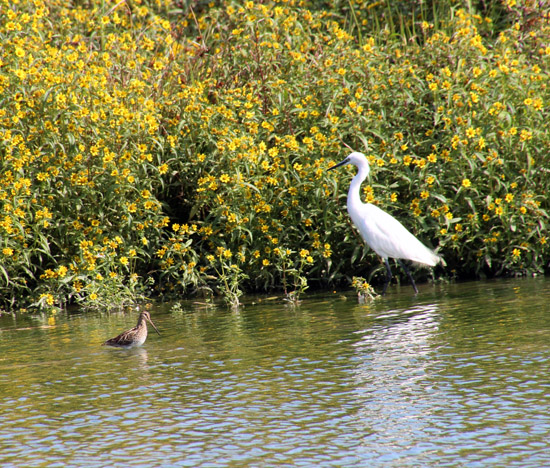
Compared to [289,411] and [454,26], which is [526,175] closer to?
[454,26]

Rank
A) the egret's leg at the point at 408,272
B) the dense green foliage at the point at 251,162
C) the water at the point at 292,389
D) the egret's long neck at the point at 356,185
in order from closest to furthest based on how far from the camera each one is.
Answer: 1. the water at the point at 292,389
2. the dense green foliage at the point at 251,162
3. the egret's long neck at the point at 356,185
4. the egret's leg at the point at 408,272

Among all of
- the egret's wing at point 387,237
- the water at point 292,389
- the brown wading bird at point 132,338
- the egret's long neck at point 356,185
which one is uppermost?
the egret's long neck at point 356,185

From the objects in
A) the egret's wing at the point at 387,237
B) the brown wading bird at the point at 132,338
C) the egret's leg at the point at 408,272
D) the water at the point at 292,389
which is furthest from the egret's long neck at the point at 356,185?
the brown wading bird at the point at 132,338

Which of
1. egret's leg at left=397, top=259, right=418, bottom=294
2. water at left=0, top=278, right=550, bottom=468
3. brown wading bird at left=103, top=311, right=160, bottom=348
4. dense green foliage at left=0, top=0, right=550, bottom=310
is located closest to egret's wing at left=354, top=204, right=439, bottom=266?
egret's leg at left=397, top=259, right=418, bottom=294

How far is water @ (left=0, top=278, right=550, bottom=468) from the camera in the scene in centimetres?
462

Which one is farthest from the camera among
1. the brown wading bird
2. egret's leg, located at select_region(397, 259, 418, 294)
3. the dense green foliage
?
egret's leg, located at select_region(397, 259, 418, 294)

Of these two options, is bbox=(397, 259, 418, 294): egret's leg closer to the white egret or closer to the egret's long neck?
the white egret

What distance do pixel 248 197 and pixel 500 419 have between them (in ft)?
16.5

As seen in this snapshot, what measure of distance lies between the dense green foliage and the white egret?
1.00 ft

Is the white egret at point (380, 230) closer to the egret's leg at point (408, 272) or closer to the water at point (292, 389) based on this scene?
the egret's leg at point (408, 272)

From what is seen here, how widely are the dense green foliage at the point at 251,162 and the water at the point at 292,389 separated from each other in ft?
3.27

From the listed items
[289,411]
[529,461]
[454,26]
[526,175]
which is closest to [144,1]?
[454,26]

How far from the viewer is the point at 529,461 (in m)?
4.28

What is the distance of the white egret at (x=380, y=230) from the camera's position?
364 inches
